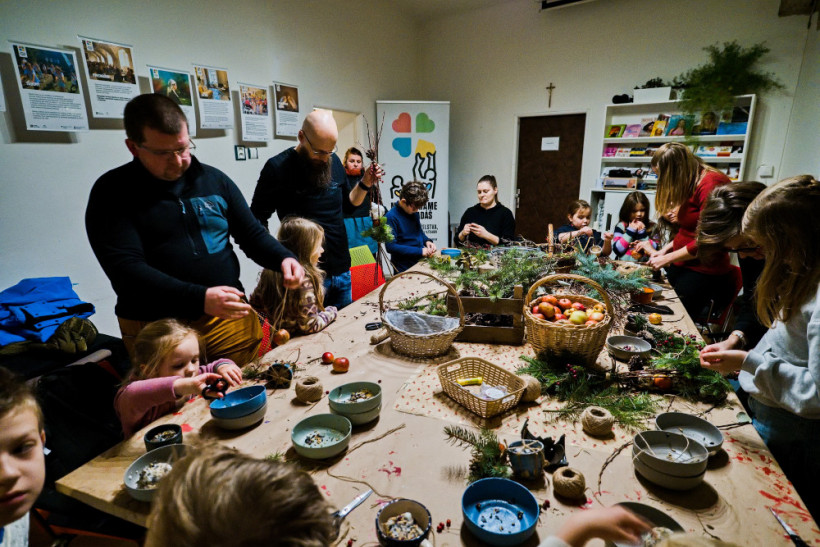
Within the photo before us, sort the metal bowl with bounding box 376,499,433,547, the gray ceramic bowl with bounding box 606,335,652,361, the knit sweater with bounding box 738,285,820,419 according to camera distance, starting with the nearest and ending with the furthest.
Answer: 1. the metal bowl with bounding box 376,499,433,547
2. the knit sweater with bounding box 738,285,820,419
3. the gray ceramic bowl with bounding box 606,335,652,361

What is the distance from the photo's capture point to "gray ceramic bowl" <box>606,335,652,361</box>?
5.05 feet

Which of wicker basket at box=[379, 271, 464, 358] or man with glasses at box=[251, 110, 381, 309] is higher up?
man with glasses at box=[251, 110, 381, 309]

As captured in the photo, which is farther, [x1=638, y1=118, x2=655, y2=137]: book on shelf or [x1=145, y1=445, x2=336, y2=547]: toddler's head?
[x1=638, y1=118, x2=655, y2=137]: book on shelf

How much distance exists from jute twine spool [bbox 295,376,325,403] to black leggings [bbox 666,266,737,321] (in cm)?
228

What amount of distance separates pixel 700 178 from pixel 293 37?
384 centimetres

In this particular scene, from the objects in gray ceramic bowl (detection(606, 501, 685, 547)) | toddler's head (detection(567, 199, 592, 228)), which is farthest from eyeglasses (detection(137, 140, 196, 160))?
toddler's head (detection(567, 199, 592, 228))

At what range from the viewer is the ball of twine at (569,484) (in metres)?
0.91

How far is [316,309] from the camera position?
1974 millimetres

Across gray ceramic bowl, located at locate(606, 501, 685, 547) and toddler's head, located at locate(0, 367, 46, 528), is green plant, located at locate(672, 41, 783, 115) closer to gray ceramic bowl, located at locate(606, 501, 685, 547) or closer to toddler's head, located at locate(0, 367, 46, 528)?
gray ceramic bowl, located at locate(606, 501, 685, 547)

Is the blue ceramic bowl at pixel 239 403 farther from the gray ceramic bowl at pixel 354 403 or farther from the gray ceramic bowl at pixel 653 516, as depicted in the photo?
the gray ceramic bowl at pixel 653 516

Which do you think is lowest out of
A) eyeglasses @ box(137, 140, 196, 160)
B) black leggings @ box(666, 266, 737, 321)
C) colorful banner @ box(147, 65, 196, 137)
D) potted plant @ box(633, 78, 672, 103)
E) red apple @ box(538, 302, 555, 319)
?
black leggings @ box(666, 266, 737, 321)

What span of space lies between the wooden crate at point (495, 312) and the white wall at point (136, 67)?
2502mm

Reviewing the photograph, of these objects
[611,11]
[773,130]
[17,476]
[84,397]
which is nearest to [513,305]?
[17,476]

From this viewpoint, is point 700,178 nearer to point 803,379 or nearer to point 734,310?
point 734,310
